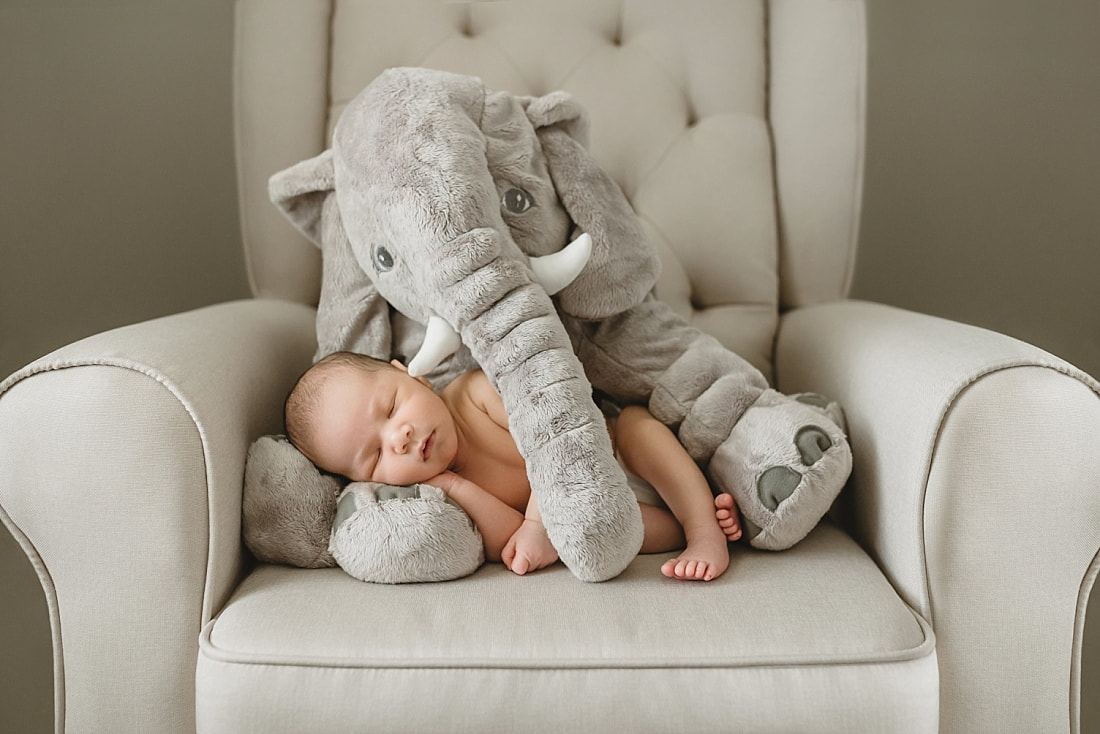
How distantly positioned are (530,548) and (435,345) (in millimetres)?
238

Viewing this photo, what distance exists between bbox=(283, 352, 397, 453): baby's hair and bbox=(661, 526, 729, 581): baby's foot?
397mm

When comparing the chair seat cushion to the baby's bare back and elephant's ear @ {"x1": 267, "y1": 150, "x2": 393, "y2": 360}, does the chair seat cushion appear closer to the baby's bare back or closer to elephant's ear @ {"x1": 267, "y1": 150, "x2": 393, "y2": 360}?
the baby's bare back

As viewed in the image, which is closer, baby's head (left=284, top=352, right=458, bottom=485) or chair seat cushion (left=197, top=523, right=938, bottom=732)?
chair seat cushion (left=197, top=523, right=938, bottom=732)

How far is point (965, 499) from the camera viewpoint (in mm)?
852

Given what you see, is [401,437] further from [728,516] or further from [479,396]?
[728,516]

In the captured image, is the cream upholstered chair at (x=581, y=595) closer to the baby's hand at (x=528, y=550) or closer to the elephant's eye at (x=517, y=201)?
the baby's hand at (x=528, y=550)

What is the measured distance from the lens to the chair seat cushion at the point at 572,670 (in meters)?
Answer: 0.79

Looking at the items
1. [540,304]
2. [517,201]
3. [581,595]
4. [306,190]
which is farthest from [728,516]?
[306,190]

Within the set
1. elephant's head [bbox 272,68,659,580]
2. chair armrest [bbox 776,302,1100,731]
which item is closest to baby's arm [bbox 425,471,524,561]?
elephant's head [bbox 272,68,659,580]

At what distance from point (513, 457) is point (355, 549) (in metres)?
0.23

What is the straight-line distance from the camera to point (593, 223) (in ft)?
3.58

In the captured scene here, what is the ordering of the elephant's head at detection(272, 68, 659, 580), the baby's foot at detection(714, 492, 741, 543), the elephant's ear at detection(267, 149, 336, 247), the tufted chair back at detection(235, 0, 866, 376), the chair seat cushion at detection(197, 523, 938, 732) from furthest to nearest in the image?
1. the tufted chair back at detection(235, 0, 866, 376)
2. the elephant's ear at detection(267, 149, 336, 247)
3. the baby's foot at detection(714, 492, 741, 543)
4. the elephant's head at detection(272, 68, 659, 580)
5. the chair seat cushion at detection(197, 523, 938, 732)

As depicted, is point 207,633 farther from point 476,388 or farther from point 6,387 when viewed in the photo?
point 476,388

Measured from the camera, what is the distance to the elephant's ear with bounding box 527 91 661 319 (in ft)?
3.57
